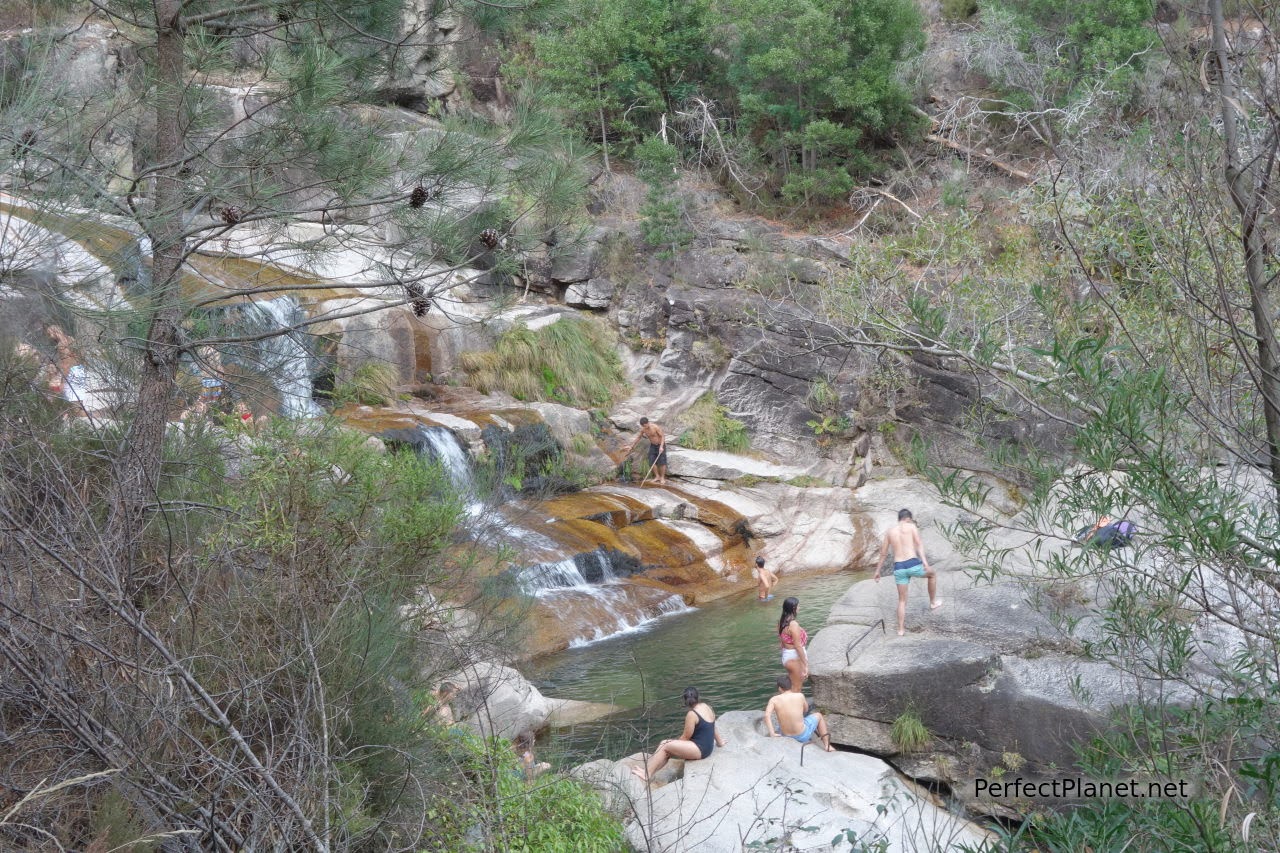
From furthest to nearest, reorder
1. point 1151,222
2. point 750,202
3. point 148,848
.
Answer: point 750,202 < point 1151,222 < point 148,848

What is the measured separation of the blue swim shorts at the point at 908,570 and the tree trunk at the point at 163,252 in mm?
6299

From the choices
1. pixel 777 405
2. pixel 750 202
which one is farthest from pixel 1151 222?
pixel 750 202

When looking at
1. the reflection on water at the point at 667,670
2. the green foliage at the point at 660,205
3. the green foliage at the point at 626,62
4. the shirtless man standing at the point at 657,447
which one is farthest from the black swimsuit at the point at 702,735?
the green foliage at the point at 626,62

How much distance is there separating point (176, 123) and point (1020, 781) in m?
7.36

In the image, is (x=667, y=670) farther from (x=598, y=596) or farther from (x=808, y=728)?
(x=808, y=728)

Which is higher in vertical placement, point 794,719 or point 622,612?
point 794,719

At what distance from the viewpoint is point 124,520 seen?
4.08m

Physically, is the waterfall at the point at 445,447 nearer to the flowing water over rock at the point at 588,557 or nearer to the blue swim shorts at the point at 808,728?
the flowing water over rock at the point at 588,557

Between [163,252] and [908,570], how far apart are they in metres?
6.70

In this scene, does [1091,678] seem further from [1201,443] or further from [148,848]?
[148,848]

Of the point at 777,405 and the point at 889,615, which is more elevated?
the point at 889,615

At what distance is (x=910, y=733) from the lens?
26.4 ft

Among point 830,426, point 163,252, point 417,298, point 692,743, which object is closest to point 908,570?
point 692,743

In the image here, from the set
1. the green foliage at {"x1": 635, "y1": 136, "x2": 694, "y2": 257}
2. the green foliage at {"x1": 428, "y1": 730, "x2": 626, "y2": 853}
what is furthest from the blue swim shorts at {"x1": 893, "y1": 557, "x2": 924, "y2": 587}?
the green foliage at {"x1": 635, "y1": 136, "x2": 694, "y2": 257}
